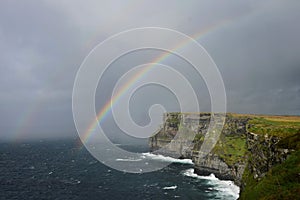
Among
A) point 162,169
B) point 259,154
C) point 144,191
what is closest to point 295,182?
point 259,154

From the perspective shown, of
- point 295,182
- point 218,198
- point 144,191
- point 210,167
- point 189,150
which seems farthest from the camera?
point 189,150

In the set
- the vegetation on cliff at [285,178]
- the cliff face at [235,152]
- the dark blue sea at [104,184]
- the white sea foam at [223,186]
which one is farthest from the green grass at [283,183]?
the dark blue sea at [104,184]

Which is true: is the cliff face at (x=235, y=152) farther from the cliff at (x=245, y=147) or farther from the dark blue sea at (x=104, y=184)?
the dark blue sea at (x=104, y=184)

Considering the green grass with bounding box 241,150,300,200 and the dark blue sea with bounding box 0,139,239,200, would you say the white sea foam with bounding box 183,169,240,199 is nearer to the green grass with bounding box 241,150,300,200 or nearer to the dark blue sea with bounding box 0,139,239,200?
the dark blue sea with bounding box 0,139,239,200

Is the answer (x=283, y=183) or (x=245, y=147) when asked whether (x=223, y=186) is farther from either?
(x=283, y=183)

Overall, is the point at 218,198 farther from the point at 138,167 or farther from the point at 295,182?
the point at 138,167
